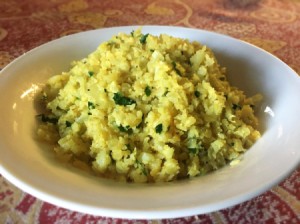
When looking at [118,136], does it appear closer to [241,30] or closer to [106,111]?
[106,111]

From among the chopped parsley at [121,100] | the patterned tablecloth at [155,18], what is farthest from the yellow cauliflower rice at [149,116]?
the patterned tablecloth at [155,18]

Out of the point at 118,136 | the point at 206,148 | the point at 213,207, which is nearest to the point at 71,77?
the point at 118,136

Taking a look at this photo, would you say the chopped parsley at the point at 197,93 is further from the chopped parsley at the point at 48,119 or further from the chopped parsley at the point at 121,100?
the chopped parsley at the point at 48,119

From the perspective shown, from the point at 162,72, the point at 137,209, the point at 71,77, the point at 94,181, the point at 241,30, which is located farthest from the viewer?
the point at 241,30

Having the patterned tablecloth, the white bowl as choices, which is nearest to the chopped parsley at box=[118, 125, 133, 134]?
the white bowl

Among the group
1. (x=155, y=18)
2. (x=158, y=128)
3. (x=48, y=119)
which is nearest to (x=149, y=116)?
(x=158, y=128)

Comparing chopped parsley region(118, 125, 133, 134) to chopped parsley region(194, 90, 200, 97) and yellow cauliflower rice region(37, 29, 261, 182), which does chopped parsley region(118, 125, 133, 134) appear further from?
chopped parsley region(194, 90, 200, 97)

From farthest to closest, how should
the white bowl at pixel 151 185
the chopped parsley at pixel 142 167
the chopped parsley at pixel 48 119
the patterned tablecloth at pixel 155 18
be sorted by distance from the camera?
1. the patterned tablecloth at pixel 155 18
2. the chopped parsley at pixel 48 119
3. the chopped parsley at pixel 142 167
4. the white bowl at pixel 151 185

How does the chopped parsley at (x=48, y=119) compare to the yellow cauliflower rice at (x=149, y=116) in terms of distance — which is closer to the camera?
the yellow cauliflower rice at (x=149, y=116)
